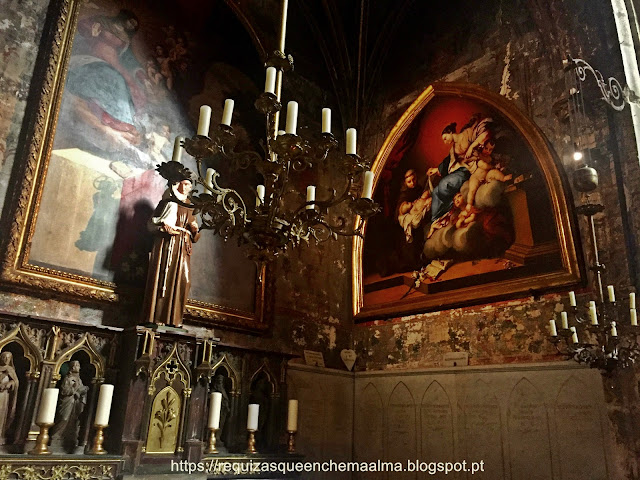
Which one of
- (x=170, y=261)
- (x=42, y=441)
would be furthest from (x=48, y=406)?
(x=170, y=261)

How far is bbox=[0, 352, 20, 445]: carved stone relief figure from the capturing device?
4891 millimetres

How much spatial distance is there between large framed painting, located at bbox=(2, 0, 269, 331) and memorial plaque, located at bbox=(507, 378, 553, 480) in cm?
361

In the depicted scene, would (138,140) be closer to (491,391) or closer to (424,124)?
(424,124)

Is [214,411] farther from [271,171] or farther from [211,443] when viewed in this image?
[271,171]

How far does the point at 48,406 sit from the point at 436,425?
4875 millimetres

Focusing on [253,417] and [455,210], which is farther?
[455,210]

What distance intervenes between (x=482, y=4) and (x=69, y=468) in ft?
28.5

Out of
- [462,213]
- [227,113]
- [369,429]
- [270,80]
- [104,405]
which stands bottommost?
[369,429]

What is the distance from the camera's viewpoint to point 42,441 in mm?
4723

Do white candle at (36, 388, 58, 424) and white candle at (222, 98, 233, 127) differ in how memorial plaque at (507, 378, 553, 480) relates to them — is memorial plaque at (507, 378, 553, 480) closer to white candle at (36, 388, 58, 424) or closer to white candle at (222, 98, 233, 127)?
white candle at (222, 98, 233, 127)

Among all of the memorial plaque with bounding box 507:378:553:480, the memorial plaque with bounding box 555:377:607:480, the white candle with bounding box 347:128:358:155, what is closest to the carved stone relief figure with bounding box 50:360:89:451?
the white candle with bounding box 347:128:358:155

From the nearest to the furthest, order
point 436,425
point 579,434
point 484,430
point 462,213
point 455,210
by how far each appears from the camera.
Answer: point 579,434
point 484,430
point 436,425
point 462,213
point 455,210

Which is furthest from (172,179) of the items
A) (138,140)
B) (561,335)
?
(561,335)

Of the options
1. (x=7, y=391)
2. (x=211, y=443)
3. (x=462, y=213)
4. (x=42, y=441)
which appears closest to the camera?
(x=42, y=441)
